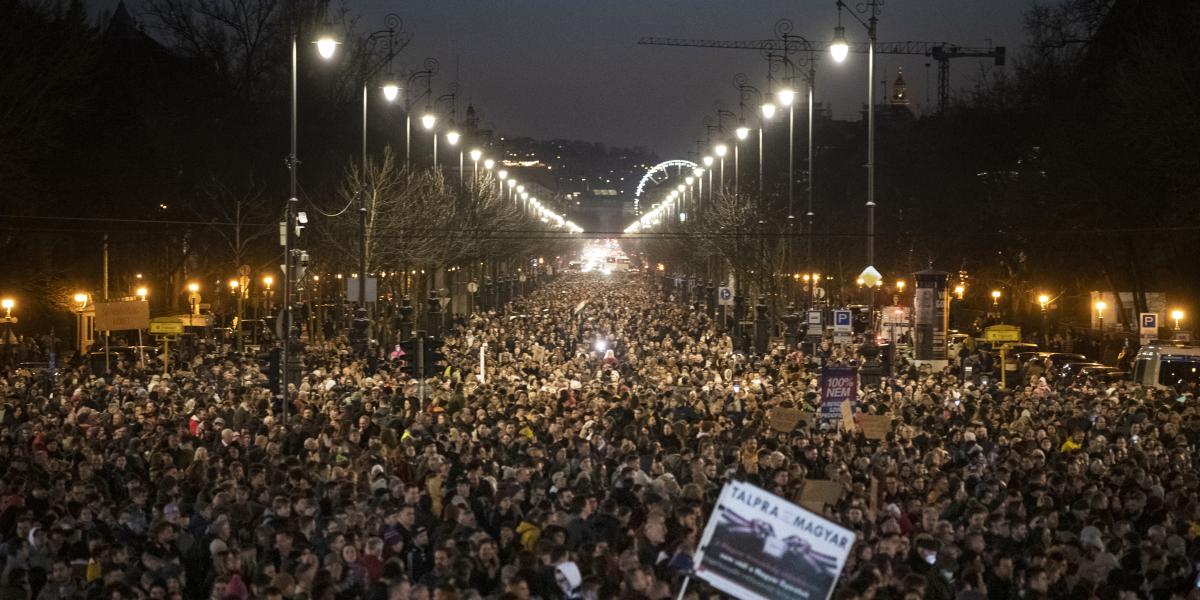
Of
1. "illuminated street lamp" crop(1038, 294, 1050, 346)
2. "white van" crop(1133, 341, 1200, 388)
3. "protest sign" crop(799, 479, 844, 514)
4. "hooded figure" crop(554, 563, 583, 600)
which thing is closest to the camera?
"hooded figure" crop(554, 563, 583, 600)

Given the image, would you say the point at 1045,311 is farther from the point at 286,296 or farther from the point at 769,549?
the point at 769,549

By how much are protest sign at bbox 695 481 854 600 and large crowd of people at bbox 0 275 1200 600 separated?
1.82ft

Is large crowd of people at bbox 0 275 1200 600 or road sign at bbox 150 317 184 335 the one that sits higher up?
road sign at bbox 150 317 184 335

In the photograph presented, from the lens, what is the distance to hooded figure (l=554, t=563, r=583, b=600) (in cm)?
1138

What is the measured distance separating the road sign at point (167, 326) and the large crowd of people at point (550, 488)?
651 inches

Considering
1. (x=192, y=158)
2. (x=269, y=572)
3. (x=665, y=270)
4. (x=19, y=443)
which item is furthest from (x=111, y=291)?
Result: (x=665, y=270)

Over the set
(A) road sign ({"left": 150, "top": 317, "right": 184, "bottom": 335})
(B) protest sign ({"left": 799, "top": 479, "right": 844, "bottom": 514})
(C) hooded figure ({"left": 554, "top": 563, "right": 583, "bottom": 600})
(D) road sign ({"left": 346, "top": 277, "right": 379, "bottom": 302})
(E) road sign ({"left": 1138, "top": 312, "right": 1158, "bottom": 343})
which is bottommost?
(C) hooded figure ({"left": 554, "top": 563, "right": 583, "bottom": 600})

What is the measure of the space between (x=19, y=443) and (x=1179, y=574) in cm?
1428

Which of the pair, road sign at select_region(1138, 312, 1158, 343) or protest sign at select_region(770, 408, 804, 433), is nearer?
protest sign at select_region(770, 408, 804, 433)

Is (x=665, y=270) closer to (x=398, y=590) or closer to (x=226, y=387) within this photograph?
(x=226, y=387)

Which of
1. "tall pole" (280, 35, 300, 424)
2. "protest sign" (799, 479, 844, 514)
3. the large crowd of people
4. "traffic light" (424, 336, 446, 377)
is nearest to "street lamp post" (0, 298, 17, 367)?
"tall pole" (280, 35, 300, 424)

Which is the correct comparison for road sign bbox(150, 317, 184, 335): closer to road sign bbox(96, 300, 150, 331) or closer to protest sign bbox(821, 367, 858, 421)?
road sign bbox(96, 300, 150, 331)

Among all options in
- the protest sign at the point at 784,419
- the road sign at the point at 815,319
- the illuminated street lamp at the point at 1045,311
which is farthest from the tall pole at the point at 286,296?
the illuminated street lamp at the point at 1045,311

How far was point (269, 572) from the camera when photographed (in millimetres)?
11336
